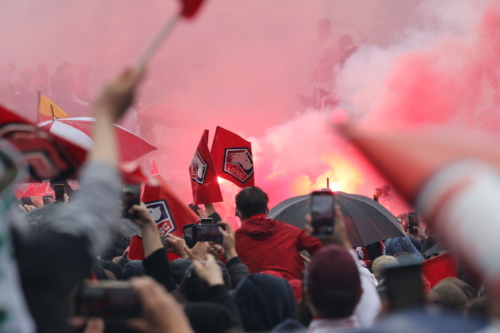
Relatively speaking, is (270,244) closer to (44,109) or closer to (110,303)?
(110,303)

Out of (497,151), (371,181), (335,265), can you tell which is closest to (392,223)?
(335,265)

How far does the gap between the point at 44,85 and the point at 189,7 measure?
1602 cm

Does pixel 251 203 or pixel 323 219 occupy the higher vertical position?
A: pixel 251 203

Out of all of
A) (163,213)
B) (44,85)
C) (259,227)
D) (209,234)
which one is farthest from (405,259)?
(44,85)

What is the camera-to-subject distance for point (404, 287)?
4.53 feet

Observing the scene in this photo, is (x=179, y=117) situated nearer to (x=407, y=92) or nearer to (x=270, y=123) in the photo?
(x=270, y=123)

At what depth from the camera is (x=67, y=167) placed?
171cm

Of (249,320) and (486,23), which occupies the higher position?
(486,23)

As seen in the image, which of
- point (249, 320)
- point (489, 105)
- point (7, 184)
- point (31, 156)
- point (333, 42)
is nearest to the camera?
point (7, 184)

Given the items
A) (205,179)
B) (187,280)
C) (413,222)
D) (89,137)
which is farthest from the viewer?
(413,222)

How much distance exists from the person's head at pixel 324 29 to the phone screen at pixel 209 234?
12.5 metres

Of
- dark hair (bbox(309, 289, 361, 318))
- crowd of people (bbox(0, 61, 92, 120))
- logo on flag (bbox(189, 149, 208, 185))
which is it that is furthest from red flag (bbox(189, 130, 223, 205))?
crowd of people (bbox(0, 61, 92, 120))

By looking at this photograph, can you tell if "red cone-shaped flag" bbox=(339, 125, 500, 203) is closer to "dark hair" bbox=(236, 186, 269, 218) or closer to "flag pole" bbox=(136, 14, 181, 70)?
"flag pole" bbox=(136, 14, 181, 70)

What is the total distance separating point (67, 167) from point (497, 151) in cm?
123
